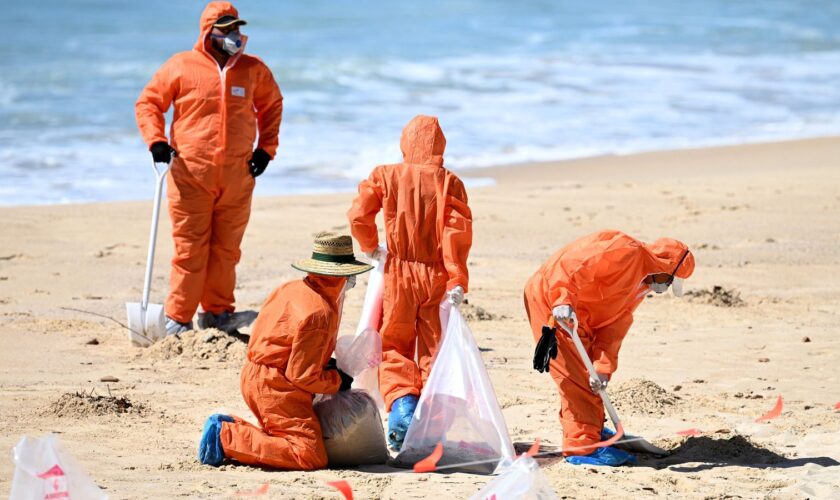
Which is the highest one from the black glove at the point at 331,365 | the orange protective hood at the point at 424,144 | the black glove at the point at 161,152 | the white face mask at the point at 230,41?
the white face mask at the point at 230,41

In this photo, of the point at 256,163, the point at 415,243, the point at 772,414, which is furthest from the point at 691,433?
the point at 256,163

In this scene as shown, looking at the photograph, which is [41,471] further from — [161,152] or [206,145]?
[206,145]

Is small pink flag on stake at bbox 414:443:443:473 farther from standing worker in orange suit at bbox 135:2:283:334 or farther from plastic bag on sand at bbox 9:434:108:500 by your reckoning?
standing worker in orange suit at bbox 135:2:283:334

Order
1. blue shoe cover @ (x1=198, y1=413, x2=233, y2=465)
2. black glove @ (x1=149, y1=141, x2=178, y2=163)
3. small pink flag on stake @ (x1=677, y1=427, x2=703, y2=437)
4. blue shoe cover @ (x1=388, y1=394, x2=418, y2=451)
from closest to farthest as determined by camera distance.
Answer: blue shoe cover @ (x1=198, y1=413, x2=233, y2=465), blue shoe cover @ (x1=388, y1=394, x2=418, y2=451), small pink flag on stake @ (x1=677, y1=427, x2=703, y2=437), black glove @ (x1=149, y1=141, x2=178, y2=163)

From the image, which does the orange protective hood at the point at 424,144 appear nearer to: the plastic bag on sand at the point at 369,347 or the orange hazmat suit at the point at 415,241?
the orange hazmat suit at the point at 415,241

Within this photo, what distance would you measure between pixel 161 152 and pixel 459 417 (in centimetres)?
293

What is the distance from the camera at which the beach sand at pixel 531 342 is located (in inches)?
229

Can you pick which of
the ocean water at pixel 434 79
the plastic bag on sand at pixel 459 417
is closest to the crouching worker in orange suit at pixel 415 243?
the plastic bag on sand at pixel 459 417

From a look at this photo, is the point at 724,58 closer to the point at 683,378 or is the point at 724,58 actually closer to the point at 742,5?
the point at 742,5

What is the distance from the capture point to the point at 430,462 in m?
5.95

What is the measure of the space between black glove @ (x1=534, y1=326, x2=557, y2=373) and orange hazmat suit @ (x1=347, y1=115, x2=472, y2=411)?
71 centimetres

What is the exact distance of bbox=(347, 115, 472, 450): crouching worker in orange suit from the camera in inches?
253

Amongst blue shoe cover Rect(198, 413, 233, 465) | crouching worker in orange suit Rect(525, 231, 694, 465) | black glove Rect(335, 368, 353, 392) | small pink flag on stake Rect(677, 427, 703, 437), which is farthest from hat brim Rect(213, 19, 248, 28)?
small pink flag on stake Rect(677, 427, 703, 437)

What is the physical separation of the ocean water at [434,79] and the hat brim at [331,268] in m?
8.59
